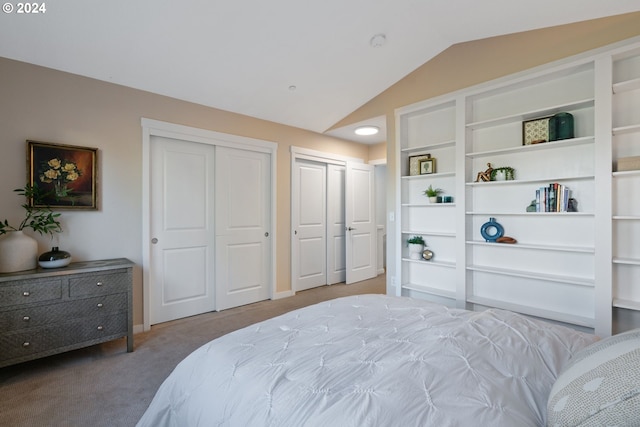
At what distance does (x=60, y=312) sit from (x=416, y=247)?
3.30m

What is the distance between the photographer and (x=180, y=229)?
3.38 meters

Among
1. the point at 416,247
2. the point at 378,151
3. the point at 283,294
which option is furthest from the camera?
the point at 378,151

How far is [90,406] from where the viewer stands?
6.29ft

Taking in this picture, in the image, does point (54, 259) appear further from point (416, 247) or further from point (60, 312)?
point (416, 247)

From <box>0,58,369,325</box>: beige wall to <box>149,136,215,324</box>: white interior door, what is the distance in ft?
0.57

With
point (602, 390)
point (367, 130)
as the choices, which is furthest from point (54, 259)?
point (367, 130)

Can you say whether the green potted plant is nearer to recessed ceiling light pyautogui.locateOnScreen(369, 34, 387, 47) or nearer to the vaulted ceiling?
the vaulted ceiling

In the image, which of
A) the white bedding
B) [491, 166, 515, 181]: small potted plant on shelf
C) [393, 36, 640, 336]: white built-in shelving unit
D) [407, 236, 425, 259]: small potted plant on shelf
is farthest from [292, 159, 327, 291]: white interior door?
the white bedding

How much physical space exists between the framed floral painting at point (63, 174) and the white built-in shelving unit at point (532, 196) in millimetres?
3111

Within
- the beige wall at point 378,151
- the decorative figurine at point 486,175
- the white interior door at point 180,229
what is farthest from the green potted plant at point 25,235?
the beige wall at point 378,151

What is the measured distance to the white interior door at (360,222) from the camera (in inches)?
197

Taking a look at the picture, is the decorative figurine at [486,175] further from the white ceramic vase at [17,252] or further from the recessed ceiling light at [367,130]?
the white ceramic vase at [17,252]

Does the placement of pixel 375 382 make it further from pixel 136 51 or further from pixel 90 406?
pixel 136 51

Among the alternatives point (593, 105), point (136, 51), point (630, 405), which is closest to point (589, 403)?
point (630, 405)
